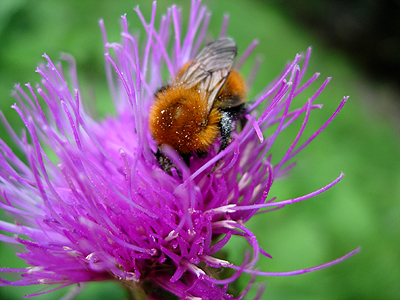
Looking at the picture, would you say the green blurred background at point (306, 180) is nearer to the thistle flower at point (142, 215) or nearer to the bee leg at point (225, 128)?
the thistle flower at point (142, 215)

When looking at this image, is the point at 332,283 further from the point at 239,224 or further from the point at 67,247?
the point at 67,247

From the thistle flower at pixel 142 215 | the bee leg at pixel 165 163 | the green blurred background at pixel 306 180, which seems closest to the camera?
the thistle flower at pixel 142 215

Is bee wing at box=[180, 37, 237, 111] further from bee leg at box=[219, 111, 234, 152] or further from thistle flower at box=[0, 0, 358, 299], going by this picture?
thistle flower at box=[0, 0, 358, 299]

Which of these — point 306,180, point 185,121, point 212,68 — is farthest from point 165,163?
point 306,180

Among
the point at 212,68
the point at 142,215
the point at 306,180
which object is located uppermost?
the point at 212,68

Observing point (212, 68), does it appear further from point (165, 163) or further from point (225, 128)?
point (165, 163)

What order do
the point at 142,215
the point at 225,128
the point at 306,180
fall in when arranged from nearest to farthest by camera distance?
the point at 142,215
the point at 225,128
the point at 306,180

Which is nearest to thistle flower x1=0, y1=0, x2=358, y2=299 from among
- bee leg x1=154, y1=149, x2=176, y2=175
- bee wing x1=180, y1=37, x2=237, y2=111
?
bee leg x1=154, y1=149, x2=176, y2=175

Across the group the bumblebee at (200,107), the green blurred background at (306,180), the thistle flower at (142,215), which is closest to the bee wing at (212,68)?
the bumblebee at (200,107)
